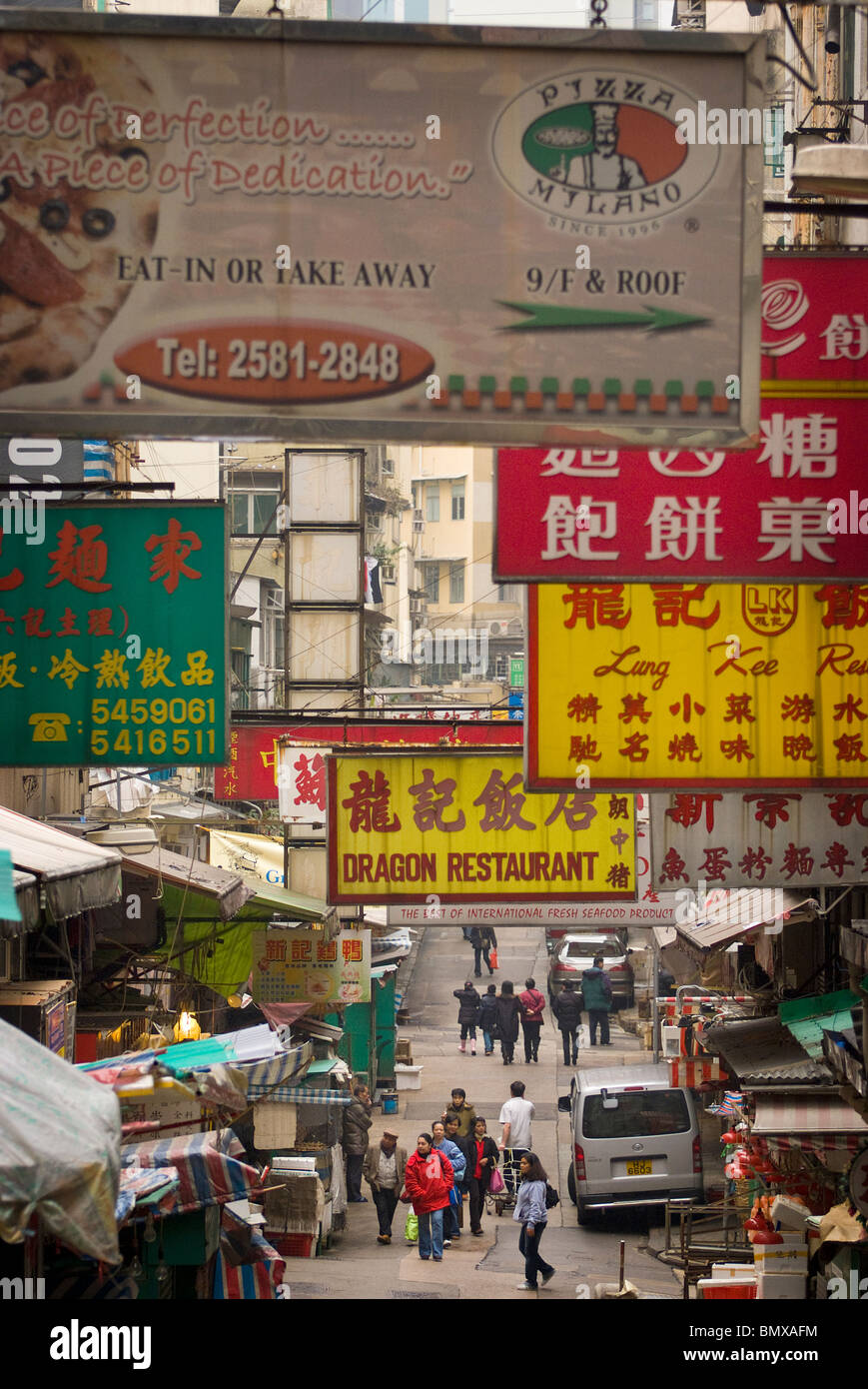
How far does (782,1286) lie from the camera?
35.2 ft

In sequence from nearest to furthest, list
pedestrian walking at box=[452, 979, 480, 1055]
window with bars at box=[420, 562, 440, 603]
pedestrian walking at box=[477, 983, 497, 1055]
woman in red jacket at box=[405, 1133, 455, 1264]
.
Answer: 1. woman in red jacket at box=[405, 1133, 455, 1264]
2. pedestrian walking at box=[477, 983, 497, 1055]
3. pedestrian walking at box=[452, 979, 480, 1055]
4. window with bars at box=[420, 562, 440, 603]

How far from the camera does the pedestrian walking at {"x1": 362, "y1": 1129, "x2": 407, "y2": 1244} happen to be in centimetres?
1504

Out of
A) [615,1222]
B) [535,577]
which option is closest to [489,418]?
[535,577]

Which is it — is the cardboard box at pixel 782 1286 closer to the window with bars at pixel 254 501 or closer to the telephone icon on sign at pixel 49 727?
the telephone icon on sign at pixel 49 727

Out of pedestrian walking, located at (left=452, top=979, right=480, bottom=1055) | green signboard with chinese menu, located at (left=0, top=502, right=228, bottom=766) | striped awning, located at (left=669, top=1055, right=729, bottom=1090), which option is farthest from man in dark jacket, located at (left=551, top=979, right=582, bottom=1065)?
green signboard with chinese menu, located at (left=0, top=502, right=228, bottom=766)

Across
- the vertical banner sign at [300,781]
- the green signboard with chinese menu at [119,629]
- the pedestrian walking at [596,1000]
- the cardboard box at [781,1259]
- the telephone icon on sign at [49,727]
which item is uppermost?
the green signboard with chinese menu at [119,629]

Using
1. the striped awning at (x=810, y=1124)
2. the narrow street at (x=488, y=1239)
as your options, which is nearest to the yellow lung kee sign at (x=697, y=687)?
the striped awning at (x=810, y=1124)

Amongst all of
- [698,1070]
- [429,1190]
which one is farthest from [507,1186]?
[429,1190]

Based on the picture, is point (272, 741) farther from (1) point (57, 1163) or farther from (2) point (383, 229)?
(2) point (383, 229)

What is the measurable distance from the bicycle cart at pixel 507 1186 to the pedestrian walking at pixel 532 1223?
8.78 ft

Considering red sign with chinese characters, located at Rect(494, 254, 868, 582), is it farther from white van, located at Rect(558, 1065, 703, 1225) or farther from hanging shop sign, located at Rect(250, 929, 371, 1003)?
hanging shop sign, located at Rect(250, 929, 371, 1003)

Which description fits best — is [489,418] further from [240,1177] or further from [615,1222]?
[615,1222]

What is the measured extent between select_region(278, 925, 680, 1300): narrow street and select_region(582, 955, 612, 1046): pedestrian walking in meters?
0.43

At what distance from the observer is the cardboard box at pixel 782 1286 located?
10.6m
